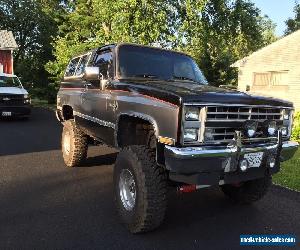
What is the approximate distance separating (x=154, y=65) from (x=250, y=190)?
227cm

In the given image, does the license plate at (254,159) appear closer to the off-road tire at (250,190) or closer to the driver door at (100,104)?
the off-road tire at (250,190)

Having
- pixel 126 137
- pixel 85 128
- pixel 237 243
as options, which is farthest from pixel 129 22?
pixel 237 243

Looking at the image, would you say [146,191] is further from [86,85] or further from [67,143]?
[67,143]

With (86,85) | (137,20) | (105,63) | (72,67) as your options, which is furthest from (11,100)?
(105,63)

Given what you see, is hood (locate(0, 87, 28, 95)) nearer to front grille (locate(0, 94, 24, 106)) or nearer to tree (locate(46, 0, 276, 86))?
front grille (locate(0, 94, 24, 106))

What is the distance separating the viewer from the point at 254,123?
456 cm

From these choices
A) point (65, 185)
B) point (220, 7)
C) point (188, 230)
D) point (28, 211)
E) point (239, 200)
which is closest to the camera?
point (188, 230)

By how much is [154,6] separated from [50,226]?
14.4 m

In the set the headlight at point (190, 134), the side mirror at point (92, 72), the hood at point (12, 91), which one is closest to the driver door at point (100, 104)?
the side mirror at point (92, 72)

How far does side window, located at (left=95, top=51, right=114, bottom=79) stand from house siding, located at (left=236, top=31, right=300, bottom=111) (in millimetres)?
13933

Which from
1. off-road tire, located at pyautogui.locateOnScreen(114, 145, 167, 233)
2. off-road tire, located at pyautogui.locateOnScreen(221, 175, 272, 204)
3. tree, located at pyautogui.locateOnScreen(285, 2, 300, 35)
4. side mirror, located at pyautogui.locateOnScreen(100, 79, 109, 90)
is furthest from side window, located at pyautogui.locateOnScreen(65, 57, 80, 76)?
tree, located at pyautogui.locateOnScreen(285, 2, 300, 35)

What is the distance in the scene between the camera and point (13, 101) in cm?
1586

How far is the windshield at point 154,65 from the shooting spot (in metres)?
5.70

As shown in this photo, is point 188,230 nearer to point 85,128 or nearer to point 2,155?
point 85,128
